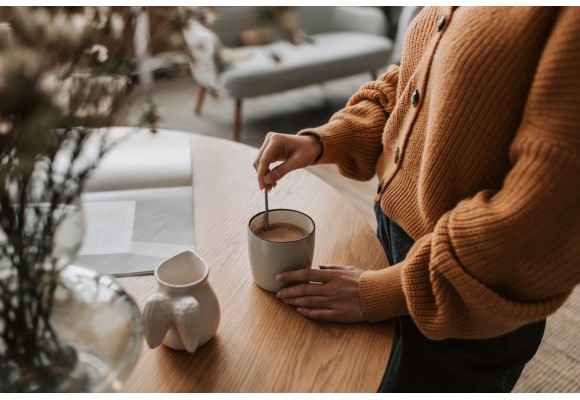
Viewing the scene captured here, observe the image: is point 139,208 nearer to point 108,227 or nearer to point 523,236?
point 108,227

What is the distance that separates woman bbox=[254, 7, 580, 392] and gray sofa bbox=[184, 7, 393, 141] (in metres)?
1.75

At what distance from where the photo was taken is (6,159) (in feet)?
1.54

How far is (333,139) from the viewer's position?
3.29 feet

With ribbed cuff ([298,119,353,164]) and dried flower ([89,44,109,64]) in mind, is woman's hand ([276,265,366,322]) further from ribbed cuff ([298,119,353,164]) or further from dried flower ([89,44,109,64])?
dried flower ([89,44,109,64])

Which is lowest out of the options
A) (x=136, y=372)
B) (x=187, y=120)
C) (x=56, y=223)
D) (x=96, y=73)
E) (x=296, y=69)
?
(x=187, y=120)

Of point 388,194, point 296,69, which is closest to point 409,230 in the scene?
point 388,194

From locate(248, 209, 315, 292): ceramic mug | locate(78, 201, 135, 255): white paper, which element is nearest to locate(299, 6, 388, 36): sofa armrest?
locate(78, 201, 135, 255): white paper

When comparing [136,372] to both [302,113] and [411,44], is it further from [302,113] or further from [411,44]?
[302,113]

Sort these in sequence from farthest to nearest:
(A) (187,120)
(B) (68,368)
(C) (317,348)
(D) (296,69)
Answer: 1. (A) (187,120)
2. (D) (296,69)
3. (C) (317,348)
4. (B) (68,368)

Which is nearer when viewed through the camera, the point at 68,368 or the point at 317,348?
the point at 68,368

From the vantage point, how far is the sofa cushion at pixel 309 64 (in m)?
2.70

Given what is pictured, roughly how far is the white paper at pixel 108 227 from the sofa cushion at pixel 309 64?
162 cm

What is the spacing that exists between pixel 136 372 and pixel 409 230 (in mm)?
476

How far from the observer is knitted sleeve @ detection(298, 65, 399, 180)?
1.01m
